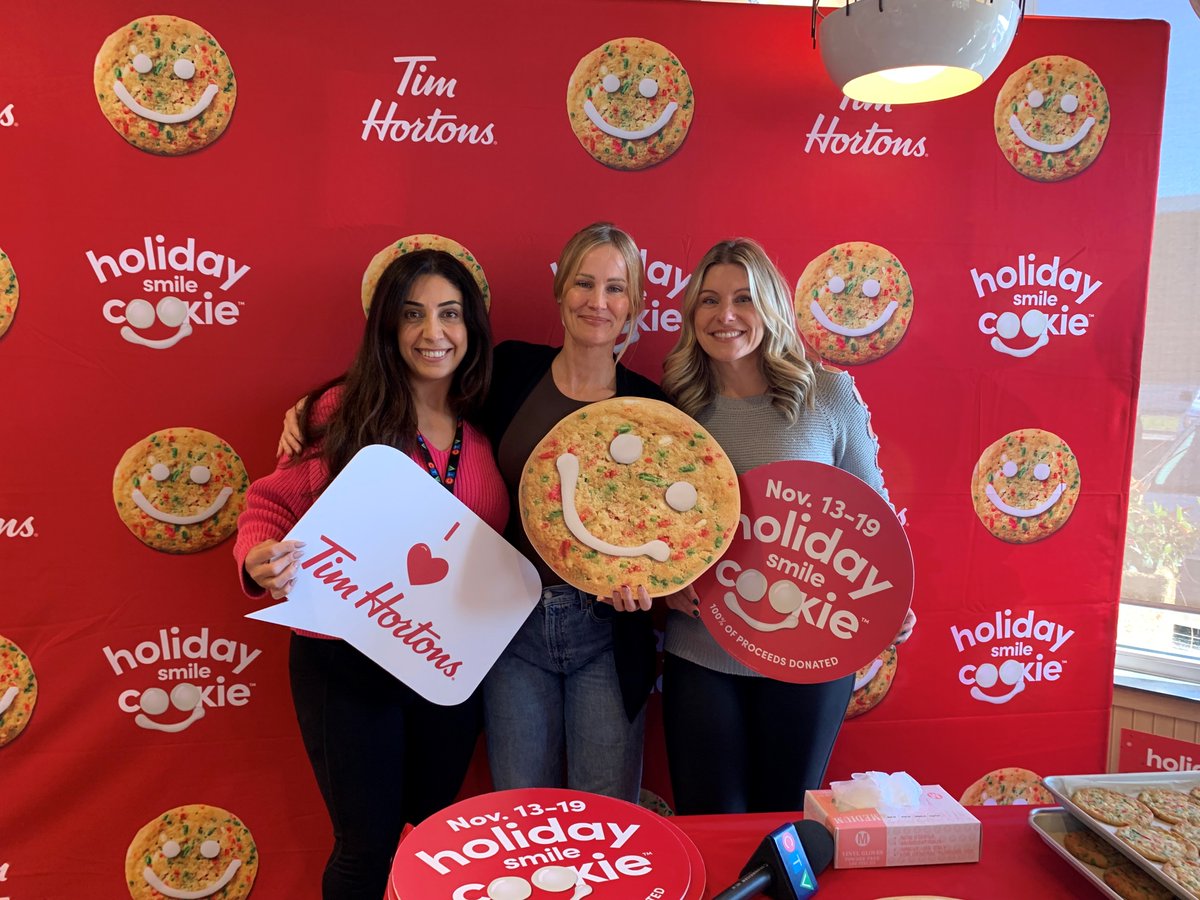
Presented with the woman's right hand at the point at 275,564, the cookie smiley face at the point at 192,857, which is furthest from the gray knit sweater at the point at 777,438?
the cookie smiley face at the point at 192,857

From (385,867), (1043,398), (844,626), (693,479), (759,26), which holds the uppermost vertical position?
(759,26)

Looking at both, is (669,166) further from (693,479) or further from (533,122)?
(693,479)

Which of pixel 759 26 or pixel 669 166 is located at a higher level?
pixel 759 26

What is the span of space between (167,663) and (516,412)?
1177mm

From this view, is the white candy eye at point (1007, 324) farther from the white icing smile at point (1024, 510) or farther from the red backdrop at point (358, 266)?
the white icing smile at point (1024, 510)

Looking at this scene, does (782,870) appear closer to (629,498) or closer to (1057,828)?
(1057,828)

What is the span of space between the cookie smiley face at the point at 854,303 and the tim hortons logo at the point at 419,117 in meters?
1.04

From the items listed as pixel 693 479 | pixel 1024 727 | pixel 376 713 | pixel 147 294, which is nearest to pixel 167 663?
pixel 376 713

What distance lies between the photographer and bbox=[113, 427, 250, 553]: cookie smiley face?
2086mm

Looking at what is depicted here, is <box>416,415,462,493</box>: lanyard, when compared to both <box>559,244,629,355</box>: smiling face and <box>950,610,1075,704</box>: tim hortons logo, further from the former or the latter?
<box>950,610,1075,704</box>: tim hortons logo

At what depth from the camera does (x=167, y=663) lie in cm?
214

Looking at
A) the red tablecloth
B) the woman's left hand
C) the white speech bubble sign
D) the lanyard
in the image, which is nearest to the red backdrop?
the lanyard

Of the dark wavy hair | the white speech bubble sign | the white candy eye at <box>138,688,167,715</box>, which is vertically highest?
the dark wavy hair

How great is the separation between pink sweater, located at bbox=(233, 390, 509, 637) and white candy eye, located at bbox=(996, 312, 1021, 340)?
5.09 ft
